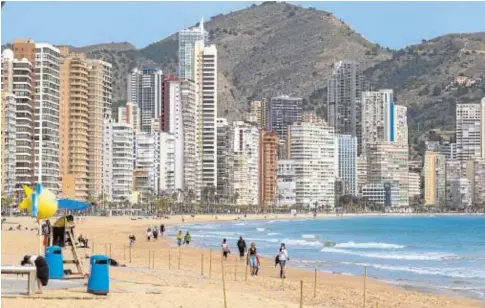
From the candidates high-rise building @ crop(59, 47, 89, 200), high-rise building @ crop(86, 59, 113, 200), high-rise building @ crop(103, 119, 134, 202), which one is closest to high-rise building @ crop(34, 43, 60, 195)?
high-rise building @ crop(59, 47, 89, 200)

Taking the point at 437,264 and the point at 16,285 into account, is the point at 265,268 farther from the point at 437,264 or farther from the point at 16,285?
the point at 16,285

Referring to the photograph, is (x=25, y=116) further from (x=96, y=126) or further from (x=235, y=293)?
(x=235, y=293)

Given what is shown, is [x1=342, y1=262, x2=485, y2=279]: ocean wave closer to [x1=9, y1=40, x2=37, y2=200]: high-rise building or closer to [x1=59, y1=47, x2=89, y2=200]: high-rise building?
[x1=9, y1=40, x2=37, y2=200]: high-rise building

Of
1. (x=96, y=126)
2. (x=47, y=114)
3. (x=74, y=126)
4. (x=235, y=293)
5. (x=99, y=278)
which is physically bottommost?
(x=235, y=293)

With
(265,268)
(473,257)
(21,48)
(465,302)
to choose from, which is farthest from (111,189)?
(465,302)

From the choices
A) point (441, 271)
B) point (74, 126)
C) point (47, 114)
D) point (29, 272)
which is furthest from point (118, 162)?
point (29, 272)

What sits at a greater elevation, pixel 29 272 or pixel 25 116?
pixel 25 116
